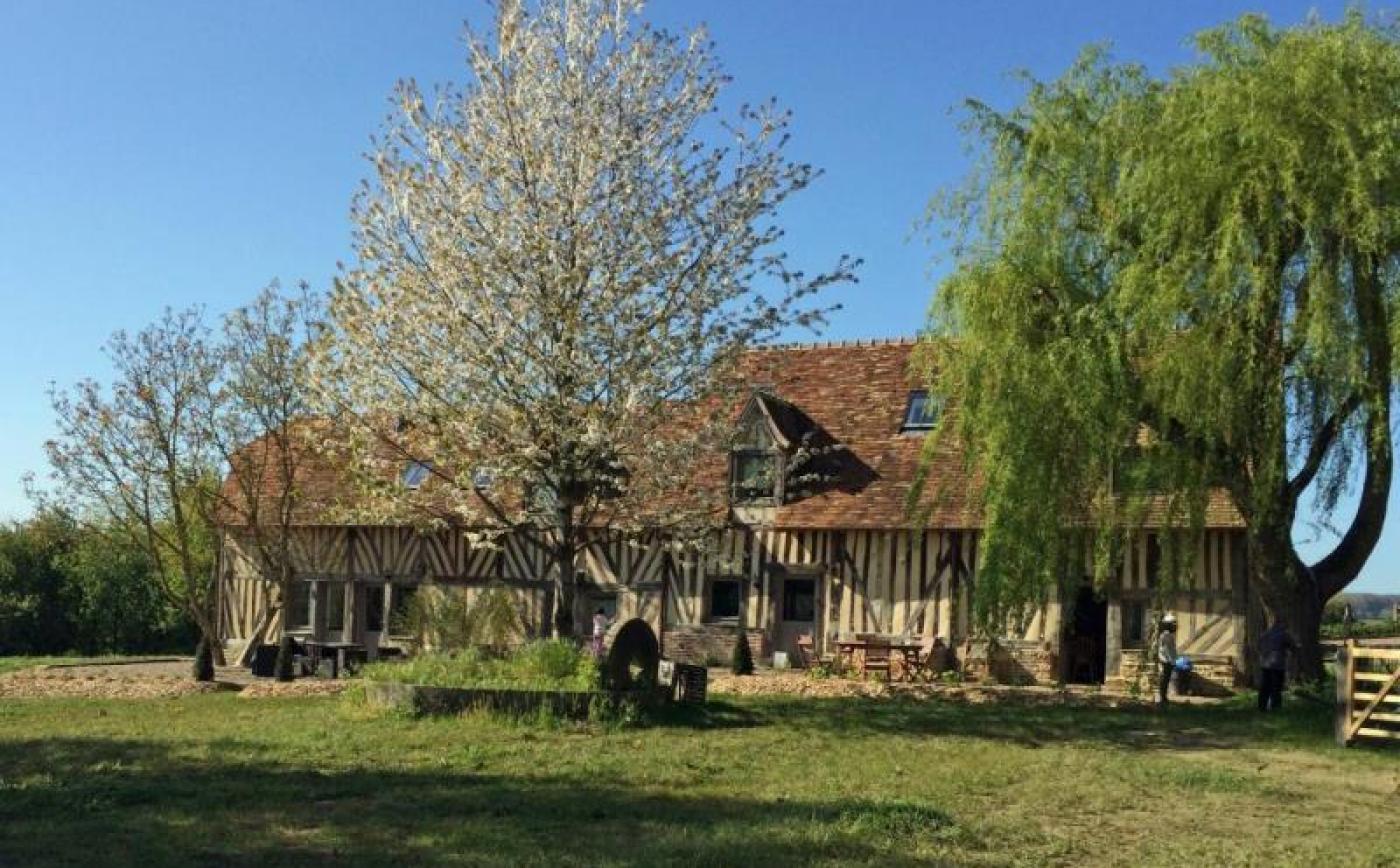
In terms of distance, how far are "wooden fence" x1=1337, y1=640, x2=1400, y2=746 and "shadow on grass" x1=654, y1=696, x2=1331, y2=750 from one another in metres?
0.35

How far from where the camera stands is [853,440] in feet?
79.3

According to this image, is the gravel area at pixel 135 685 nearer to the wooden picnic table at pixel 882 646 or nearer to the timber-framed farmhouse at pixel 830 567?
the timber-framed farmhouse at pixel 830 567

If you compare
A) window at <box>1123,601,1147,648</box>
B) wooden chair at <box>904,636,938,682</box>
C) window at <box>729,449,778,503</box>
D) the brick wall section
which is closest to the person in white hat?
window at <box>1123,601,1147,648</box>

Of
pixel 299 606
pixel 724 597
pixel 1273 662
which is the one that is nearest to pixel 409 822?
pixel 1273 662

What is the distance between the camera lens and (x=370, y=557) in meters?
28.1

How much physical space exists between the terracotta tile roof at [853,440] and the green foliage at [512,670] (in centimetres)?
497

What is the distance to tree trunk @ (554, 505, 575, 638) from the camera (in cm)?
1681

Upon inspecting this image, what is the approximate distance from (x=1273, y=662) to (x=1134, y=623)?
500 cm

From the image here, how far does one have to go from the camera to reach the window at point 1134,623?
20.9 metres

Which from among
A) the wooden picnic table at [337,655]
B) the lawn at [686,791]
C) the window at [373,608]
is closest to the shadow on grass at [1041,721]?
the lawn at [686,791]

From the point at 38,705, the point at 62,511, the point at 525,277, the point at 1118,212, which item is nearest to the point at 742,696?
the point at 525,277

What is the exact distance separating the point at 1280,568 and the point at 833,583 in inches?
331

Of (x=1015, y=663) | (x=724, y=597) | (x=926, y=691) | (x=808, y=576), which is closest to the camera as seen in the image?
(x=926, y=691)

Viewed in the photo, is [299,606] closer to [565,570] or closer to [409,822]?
[565,570]
